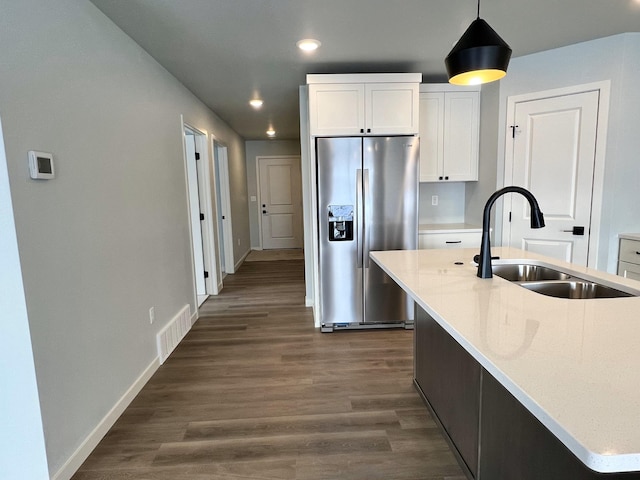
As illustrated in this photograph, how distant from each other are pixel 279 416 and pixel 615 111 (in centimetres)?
335

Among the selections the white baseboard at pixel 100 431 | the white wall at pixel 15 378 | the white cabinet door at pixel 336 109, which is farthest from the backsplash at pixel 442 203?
the white wall at pixel 15 378

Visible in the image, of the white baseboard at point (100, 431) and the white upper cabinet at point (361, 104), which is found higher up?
the white upper cabinet at point (361, 104)

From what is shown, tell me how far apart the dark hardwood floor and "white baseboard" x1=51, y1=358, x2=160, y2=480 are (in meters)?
0.04

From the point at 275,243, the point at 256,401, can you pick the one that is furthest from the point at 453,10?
the point at 275,243

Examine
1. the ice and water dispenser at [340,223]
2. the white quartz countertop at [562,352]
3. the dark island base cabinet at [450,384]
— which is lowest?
the dark island base cabinet at [450,384]

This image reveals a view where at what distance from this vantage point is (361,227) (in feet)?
11.0

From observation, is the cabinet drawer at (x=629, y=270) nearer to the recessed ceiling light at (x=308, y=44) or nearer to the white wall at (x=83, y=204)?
the recessed ceiling light at (x=308, y=44)

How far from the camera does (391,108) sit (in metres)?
3.26

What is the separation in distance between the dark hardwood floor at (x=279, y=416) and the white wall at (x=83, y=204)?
0.27m

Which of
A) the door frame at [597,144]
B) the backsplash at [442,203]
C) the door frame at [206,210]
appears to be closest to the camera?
the door frame at [597,144]

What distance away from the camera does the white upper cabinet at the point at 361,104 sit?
3.22 metres

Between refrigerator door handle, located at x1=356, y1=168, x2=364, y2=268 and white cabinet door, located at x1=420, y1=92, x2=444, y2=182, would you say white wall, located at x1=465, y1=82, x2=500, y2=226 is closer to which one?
white cabinet door, located at x1=420, y1=92, x2=444, y2=182

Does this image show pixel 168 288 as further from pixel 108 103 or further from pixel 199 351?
pixel 108 103

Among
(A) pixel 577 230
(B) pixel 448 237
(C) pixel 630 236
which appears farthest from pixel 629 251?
(B) pixel 448 237
